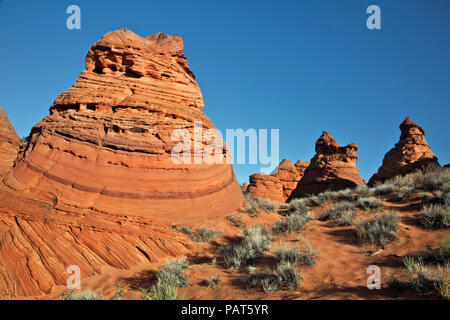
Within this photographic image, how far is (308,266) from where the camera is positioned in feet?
17.5

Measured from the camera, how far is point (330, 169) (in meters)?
24.8

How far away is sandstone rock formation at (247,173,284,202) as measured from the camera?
1201 inches

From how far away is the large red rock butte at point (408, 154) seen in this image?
71.7 ft

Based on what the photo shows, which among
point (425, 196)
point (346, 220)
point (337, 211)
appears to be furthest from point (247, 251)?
point (425, 196)

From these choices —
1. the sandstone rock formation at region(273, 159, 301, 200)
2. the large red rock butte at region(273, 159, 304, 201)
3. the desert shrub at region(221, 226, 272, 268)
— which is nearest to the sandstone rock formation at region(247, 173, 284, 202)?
the large red rock butte at region(273, 159, 304, 201)

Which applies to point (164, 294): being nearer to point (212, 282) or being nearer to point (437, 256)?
point (212, 282)

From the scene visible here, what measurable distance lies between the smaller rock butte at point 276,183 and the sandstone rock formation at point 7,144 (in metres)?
24.6

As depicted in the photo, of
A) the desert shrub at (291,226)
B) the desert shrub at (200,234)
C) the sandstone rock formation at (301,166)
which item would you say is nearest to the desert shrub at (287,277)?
the desert shrub at (200,234)

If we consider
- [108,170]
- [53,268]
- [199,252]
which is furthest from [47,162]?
[199,252]

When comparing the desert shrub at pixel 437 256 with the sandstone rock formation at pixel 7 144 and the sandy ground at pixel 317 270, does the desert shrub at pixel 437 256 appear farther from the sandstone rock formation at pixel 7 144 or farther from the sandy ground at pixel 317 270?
the sandstone rock formation at pixel 7 144

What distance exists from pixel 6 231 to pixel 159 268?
13.6 feet

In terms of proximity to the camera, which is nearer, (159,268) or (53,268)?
(53,268)

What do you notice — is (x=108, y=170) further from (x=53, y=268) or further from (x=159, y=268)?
(x=159, y=268)
